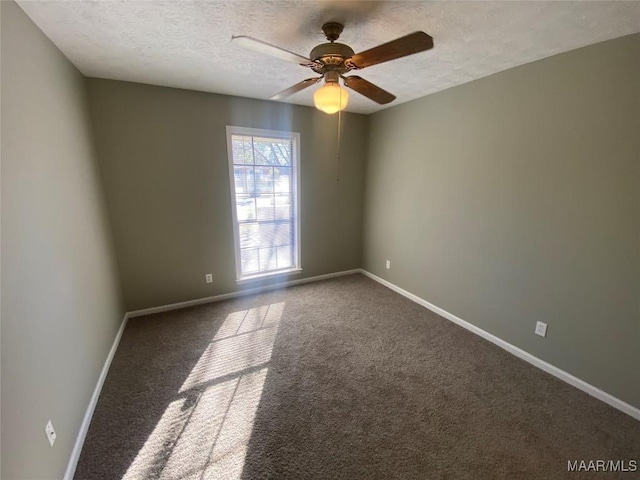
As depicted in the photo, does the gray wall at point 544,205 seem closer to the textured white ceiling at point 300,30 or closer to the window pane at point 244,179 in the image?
the textured white ceiling at point 300,30

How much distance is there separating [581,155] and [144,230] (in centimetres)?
372

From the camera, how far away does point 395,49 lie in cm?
134

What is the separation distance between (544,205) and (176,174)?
329cm

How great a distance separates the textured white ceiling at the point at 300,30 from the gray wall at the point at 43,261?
0.90 ft

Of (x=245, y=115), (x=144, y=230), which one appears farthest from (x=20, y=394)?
(x=245, y=115)

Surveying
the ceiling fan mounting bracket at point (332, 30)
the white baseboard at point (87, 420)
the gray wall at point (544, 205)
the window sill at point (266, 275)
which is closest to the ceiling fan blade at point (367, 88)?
the ceiling fan mounting bracket at point (332, 30)

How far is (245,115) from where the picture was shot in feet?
10.0

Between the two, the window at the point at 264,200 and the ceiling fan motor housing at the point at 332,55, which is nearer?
the ceiling fan motor housing at the point at 332,55

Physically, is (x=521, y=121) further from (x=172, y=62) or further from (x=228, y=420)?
(x=228, y=420)

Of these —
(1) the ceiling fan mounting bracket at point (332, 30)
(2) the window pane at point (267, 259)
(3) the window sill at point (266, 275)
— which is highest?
(1) the ceiling fan mounting bracket at point (332, 30)

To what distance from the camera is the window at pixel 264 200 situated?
320cm

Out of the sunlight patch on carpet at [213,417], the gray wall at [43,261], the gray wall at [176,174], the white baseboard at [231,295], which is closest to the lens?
the gray wall at [43,261]

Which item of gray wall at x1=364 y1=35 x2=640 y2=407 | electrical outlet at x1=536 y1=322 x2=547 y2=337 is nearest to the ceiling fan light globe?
gray wall at x1=364 y1=35 x2=640 y2=407

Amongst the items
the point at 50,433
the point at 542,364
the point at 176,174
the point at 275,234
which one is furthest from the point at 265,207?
the point at 542,364
